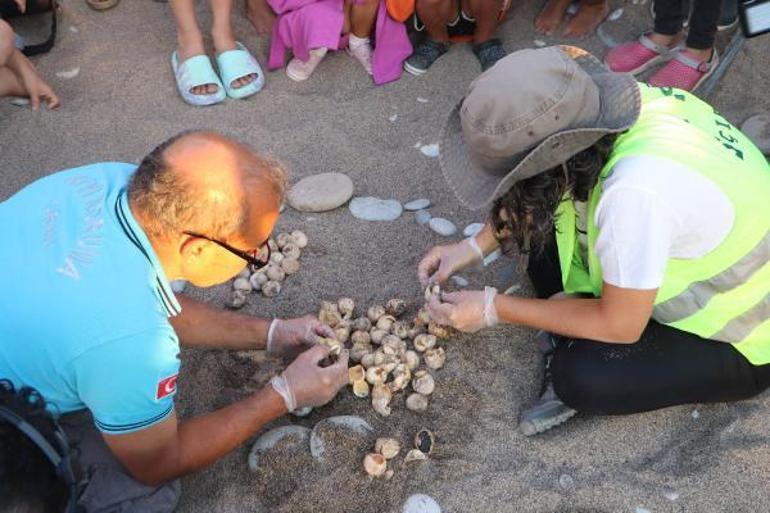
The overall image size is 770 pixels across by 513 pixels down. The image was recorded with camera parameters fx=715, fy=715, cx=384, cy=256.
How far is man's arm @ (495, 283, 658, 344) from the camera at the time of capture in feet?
5.12

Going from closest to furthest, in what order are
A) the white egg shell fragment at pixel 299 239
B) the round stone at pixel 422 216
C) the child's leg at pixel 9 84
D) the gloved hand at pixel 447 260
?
the gloved hand at pixel 447 260
the white egg shell fragment at pixel 299 239
the round stone at pixel 422 216
the child's leg at pixel 9 84

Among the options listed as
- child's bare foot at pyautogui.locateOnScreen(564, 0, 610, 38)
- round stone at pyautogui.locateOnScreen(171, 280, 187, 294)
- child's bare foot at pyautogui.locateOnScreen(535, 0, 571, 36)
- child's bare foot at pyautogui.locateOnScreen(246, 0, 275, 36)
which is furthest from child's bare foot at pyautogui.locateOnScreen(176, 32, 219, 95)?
child's bare foot at pyautogui.locateOnScreen(564, 0, 610, 38)

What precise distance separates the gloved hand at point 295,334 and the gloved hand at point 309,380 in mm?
144

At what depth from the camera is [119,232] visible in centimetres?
137

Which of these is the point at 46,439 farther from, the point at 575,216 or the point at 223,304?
the point at 575,216

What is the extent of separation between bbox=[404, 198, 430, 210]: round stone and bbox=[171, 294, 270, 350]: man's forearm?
2.50 ft

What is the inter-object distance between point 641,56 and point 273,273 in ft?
6.08

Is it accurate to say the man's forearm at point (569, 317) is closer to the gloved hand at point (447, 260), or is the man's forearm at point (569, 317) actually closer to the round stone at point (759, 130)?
the gloved hand at point (447, 260)

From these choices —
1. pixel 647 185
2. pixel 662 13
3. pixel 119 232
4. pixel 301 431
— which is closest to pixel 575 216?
pixel 647 185

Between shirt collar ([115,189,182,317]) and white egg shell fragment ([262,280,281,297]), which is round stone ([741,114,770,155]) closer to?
white egg shell fragment ([262,280,281,297])

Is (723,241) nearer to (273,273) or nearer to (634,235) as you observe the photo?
(634,235)

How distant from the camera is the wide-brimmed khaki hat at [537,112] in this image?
1399 mm

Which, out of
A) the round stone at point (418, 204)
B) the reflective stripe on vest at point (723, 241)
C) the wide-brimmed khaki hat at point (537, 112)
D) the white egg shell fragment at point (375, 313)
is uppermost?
the wide-brimmed khaki hat at point (537, 112)

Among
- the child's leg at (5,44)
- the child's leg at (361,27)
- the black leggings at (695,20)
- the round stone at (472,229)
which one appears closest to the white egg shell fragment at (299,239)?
the round stone at (472,229)
